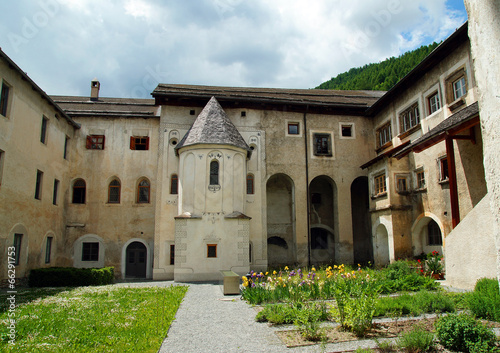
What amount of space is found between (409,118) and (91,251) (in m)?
20.1

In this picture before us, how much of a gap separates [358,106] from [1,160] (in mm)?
20376

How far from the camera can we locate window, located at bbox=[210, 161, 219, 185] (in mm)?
20141

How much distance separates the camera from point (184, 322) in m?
8.55

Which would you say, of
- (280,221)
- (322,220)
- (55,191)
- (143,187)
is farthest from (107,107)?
(322,220)

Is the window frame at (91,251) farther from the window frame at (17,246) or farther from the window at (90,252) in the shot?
the window frame at (17,246)

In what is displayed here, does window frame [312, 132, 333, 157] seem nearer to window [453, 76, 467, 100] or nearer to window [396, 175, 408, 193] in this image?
window [396, 175, 408, 193]

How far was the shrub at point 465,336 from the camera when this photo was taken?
17.9ft

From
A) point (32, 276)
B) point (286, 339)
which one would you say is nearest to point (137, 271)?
point (32, 276)

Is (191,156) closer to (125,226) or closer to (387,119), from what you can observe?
(125,226)

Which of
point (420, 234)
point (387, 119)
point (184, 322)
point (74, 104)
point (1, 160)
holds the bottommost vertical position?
point (184, 322)

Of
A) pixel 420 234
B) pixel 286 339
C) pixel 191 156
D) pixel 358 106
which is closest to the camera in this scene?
pixel 286 339

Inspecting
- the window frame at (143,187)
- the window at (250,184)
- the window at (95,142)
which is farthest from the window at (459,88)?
the window at (95,142)

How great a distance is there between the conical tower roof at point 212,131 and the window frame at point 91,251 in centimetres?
784

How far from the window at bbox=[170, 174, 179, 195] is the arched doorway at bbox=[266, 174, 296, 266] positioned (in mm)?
6473
